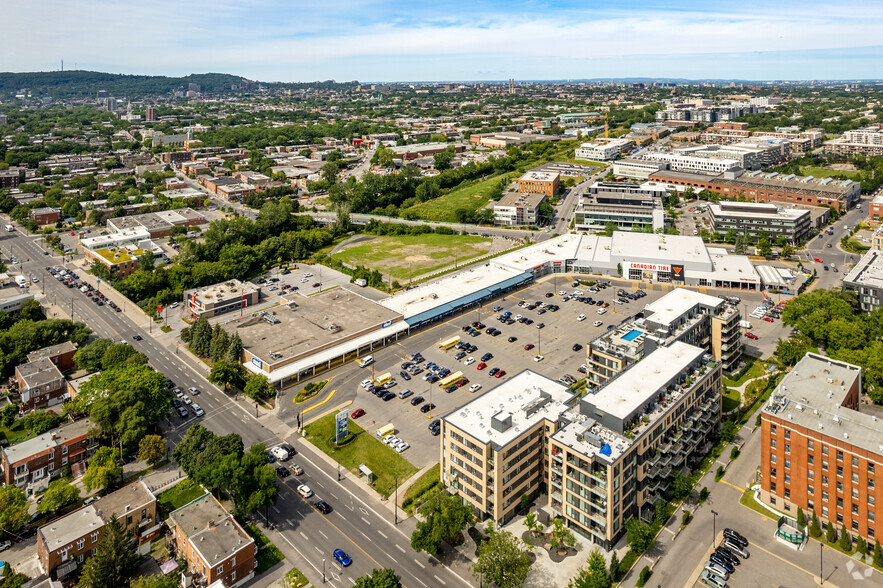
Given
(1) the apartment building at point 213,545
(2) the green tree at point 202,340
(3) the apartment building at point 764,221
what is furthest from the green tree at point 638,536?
(3) the apartment building at point 764,221

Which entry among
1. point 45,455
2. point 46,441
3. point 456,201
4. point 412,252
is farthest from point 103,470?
point 456,201

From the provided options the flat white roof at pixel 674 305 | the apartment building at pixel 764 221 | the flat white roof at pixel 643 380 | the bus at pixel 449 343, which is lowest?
the bus at pixel 449 343

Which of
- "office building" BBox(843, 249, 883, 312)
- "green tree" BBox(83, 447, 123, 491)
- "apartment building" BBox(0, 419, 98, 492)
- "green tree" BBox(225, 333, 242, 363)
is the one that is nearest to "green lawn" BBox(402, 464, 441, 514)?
"green tree" BBox(83, 447, 123, 491)

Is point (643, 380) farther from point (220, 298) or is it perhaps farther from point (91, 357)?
point (220, 298)

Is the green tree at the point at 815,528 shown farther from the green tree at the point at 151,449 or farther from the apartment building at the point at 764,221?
the apartment building at the point at 764,221

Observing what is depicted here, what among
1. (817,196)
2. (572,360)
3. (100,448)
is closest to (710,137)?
(817,196)

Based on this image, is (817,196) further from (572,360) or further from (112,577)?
(112,577)
